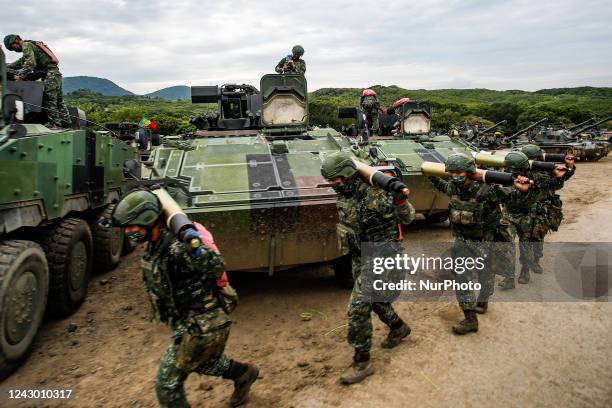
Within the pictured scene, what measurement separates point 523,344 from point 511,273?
1.37 metres

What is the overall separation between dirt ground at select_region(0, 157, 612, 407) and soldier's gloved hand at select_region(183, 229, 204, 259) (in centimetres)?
161

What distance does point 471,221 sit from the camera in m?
4.67

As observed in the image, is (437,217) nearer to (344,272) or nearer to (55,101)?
(344,272)

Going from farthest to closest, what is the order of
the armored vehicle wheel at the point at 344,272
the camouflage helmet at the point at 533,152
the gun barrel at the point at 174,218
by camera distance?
the camouflage helmet at the point at 533,152 < the armored vehicle wheel at the point at 344,272 < the gun barrel at the point at 174,218

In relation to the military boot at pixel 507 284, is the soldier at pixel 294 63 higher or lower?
higher

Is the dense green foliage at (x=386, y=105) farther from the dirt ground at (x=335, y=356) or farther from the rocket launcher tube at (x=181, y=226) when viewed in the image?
the rocket launcher tube at (x=181, y=226)

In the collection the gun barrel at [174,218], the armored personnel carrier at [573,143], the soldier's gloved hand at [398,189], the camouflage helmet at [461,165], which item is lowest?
the gun barrel at [174,218]

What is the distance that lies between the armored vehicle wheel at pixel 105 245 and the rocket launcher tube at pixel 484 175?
4.27 m

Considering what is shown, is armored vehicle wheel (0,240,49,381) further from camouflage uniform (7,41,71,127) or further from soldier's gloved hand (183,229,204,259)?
soldier's gloved hand (183,229,204,259)

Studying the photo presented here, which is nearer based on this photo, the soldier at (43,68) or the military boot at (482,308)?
the military boot at (482,308)

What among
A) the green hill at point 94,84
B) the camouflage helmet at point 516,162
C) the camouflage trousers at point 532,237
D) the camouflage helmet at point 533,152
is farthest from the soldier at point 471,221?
the green hill at point 94,84

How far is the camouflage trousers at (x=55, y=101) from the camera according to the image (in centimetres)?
586

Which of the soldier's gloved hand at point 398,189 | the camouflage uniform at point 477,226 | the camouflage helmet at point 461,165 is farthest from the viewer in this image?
the camouflage uniform at point 477,226

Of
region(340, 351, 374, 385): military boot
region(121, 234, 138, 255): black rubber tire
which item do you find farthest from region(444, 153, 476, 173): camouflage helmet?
region(121, 234, 138, 255): black rubber tire
